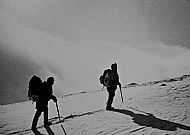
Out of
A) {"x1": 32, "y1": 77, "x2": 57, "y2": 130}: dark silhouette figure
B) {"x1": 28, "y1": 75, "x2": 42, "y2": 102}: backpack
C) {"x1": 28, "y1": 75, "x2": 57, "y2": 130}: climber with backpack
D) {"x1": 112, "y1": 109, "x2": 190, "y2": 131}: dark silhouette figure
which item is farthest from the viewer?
{"x1": 32, "y1": 77, "x2": 57, "y2": 130}: dark silhouette figure

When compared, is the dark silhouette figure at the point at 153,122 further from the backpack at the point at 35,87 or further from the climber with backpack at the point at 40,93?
the backpack at the point at 35,87

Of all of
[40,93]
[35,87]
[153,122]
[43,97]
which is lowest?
[153,122]

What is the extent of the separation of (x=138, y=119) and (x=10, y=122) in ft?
18.7

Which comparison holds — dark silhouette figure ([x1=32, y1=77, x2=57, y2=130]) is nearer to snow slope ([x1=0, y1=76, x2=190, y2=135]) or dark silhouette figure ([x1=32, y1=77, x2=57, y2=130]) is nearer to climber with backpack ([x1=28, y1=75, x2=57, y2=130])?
climber with backpack ([x1=28, y1=75, x2=57, y2=130])

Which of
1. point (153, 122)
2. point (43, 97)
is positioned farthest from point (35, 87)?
point (153, 122)

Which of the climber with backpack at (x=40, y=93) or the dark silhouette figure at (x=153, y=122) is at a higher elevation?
the climber with backpack at (x=40, y=93)

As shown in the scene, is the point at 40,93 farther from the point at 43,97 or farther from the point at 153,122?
the point at 153,122

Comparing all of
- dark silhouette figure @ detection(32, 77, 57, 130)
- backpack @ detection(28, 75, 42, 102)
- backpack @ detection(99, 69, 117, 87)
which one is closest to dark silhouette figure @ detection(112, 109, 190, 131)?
backpack @ detection(99, 69, 117, 87)

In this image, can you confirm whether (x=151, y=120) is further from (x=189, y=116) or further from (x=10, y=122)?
(x=10, y=122)

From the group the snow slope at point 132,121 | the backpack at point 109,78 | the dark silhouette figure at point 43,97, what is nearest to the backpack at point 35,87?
the dark silhouette figure at point 43,97

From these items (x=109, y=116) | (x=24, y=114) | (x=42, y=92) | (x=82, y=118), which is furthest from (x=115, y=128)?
(x=24, y=114)

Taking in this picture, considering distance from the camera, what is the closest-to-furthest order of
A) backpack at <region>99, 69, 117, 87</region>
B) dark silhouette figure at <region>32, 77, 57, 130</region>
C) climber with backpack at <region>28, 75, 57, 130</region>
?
climber with backpack at <region>28, 75, 57, 130</region> < dark silhouette figure at <region>32, 77, 57, 130</region> < backpack at <region>99, 69, 117, 87</region>

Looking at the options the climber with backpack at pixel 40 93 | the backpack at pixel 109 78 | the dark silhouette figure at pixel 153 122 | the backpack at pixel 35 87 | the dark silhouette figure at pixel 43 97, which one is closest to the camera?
the dark silhouette figure at pixel 153 122

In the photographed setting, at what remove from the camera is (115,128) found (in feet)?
27.0
